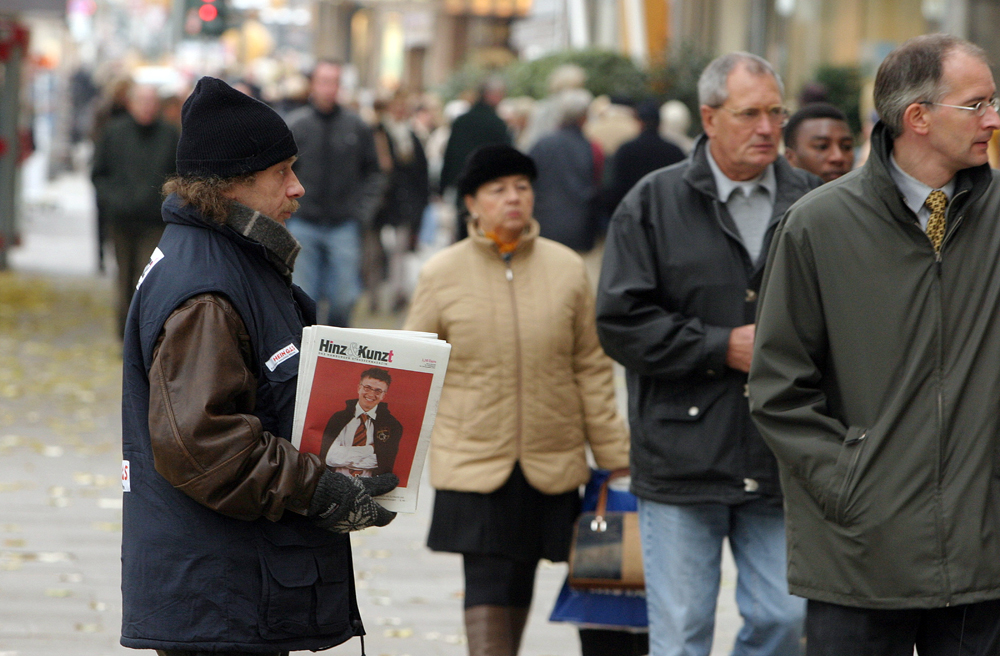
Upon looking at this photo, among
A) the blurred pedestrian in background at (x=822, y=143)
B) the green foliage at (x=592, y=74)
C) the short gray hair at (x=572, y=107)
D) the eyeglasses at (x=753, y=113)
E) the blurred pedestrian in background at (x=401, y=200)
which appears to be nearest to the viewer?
the eyeglasses at (x=753, y=113)

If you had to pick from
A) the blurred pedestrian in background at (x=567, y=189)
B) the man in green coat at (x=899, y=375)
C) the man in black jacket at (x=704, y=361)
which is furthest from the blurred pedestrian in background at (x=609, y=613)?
the blurred pedestrian in background at (x=567, y=189)

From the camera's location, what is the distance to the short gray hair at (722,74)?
182 inches

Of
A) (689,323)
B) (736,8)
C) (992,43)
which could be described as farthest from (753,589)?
(736,8)

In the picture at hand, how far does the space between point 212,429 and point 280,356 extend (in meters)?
0.27

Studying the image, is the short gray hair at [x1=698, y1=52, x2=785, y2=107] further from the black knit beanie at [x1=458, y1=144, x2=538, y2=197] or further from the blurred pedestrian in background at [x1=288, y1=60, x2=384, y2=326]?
the blurred pedestrian in background at [x1=288, y1=60, x2=384, y2=326]

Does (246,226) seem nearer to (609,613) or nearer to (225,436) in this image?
(225,436)

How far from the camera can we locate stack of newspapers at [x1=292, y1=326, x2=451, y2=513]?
3330 mm

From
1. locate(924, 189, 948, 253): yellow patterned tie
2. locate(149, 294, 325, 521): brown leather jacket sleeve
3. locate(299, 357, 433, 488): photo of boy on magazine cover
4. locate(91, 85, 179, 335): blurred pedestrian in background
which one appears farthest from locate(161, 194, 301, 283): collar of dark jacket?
locate(91, 85, 179, 335): blurred pedestrian in background

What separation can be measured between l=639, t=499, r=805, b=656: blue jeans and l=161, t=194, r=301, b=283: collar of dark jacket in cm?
168

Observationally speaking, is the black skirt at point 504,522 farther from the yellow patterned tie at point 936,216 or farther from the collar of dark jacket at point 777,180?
the yellow patterned tie at point 936,216

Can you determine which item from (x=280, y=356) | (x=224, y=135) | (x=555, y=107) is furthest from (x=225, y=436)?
(x=555, y=107)

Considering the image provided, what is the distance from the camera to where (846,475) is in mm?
3332

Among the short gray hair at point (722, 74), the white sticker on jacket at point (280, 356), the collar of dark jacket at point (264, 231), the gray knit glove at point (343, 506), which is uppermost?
the short gray hair at point (722, 74)

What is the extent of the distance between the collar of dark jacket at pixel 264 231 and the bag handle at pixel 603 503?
1.82m
